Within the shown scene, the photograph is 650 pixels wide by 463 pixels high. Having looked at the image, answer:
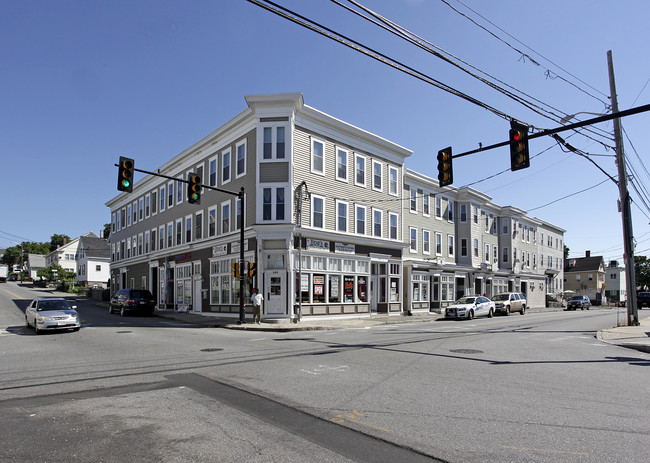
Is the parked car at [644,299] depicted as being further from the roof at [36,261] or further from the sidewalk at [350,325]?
the roof at [36,261]

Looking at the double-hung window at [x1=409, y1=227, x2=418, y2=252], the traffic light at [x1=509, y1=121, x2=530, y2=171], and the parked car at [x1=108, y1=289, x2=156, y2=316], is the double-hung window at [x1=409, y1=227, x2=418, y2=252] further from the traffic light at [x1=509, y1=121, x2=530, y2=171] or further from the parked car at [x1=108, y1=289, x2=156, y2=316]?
the traffic light at [x1=509, y1=121, x2=530, y2=171]

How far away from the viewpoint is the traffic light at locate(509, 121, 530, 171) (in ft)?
41.5

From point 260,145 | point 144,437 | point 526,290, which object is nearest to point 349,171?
point 260,145

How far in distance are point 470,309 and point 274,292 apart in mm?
14245

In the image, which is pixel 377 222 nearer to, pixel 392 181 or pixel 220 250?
pixel 392 181

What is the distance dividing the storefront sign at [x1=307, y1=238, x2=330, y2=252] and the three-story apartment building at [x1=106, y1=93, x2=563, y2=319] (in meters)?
0.10

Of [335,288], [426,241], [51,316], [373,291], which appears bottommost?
[51,316]

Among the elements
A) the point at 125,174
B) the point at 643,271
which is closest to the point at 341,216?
the point at 125,174

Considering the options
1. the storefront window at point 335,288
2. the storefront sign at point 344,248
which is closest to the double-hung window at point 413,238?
the storefront sign at point 344,248

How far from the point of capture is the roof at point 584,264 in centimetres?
8219

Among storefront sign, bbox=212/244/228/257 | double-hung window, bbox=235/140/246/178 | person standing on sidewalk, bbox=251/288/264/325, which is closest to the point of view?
person standing on sidewalk, bbox=251/288/264/325

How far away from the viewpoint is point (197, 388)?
8.05 meters

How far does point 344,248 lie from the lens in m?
27.4

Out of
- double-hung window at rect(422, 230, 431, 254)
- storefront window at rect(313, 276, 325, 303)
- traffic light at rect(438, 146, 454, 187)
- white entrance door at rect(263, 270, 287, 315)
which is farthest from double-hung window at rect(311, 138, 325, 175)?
double-hung window at rect(422, 230, 431, 254)
